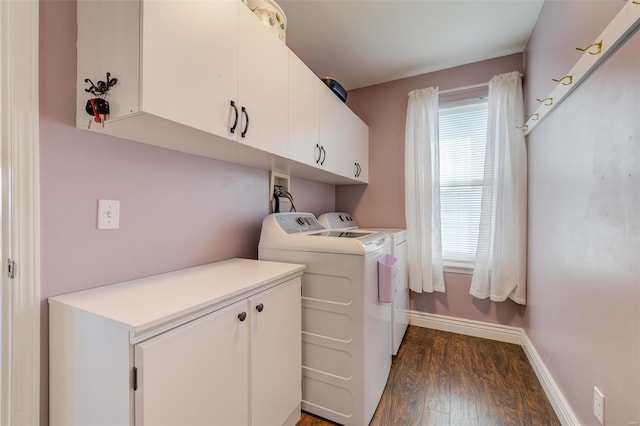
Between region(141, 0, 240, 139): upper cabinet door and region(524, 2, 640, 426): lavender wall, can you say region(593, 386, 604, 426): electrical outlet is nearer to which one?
region(524, 2, 640, 426): lavender wall

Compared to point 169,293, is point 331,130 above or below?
above

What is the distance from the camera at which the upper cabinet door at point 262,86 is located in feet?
4.09

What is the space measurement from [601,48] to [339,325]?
168 cm

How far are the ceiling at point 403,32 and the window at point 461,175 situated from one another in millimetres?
483

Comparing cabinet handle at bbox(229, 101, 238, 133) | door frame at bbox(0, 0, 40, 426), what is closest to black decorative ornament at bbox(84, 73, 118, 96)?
door frame at bbox(0, 0, 40, 426)

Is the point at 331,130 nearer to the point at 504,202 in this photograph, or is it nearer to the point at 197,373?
the point at 504,202

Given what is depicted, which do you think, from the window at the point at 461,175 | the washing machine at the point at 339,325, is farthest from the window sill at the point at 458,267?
the washing machine at the point at 339,325

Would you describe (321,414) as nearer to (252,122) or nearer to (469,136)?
(252,122)

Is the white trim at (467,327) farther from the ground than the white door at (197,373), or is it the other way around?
the white door at (197,373)

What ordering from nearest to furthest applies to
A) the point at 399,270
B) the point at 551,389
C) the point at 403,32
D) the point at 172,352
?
the point at 172,352 → the point at 551,389 → the point at 403,32 → the point at 399,270

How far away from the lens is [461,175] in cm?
262

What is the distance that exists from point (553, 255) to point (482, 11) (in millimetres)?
1719

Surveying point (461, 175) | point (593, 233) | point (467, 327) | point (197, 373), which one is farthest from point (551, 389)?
point (197, 373)

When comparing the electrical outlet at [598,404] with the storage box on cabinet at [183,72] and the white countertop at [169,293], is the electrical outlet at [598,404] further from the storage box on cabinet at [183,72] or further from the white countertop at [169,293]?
the storage box on cabinet at [183,72]
